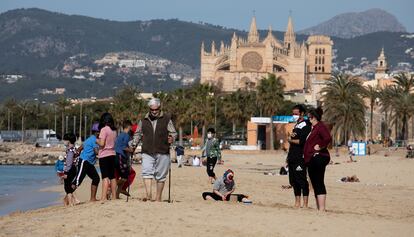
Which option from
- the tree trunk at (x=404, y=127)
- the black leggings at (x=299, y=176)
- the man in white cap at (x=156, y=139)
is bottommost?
the black leggings at (x=299, y=176)

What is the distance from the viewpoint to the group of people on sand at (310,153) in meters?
14.5

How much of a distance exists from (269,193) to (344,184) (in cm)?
535

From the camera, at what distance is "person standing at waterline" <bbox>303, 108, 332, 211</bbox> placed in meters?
14.4

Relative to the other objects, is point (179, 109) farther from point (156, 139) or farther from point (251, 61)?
point (156, 139)

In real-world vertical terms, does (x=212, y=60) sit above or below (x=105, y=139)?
above

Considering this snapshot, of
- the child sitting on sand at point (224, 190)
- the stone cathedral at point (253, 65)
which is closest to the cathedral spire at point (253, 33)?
the stone cathedral at point (253, 65)

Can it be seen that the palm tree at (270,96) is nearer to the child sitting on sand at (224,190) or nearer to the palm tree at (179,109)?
the palm tree at (179,109)

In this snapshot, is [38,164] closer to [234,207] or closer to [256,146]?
[256,146]

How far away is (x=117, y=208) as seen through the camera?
13391mm

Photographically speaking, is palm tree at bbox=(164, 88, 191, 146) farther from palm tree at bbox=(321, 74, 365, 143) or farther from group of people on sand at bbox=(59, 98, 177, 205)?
group of people on sand at bbox=(59, 98, 177, 205)

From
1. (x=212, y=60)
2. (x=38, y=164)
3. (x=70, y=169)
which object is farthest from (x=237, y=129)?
(x=70, y=169)

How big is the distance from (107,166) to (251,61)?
13085 cm

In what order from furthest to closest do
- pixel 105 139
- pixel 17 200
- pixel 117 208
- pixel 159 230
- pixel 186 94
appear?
pixel 186 94
pixel 17 200
pixel 105 139
pixel 117 208
pixel 159 230

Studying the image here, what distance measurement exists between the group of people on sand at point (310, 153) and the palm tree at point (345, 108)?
46.6 meters
